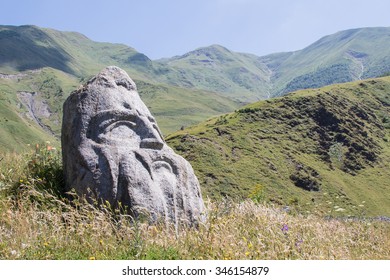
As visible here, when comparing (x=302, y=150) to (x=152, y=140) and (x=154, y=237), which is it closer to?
(x=152, y=140)

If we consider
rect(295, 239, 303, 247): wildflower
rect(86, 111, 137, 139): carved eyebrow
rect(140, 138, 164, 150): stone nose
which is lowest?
rect(295, 239, 303, 247): wildflower

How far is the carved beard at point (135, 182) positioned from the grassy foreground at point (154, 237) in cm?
57

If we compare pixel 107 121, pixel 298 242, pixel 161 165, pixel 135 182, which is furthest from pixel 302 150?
pixel 298 242

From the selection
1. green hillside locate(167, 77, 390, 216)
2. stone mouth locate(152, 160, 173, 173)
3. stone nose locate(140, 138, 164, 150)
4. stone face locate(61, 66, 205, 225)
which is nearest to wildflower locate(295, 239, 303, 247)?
stone face locate(61, 66, 205, 225)

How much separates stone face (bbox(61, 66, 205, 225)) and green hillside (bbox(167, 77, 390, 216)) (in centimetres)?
5751

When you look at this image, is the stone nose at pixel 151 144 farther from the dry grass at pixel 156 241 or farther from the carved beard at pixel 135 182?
the dry grass at pixel 156 241

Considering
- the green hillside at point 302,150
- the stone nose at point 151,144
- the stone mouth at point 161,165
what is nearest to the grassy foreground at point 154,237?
the stone mouth at point 161,165

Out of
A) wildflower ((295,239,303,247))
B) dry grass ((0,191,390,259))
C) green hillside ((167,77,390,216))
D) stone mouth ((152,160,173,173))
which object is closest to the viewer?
dry grass ((0,191,390,259))

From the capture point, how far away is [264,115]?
111 metres

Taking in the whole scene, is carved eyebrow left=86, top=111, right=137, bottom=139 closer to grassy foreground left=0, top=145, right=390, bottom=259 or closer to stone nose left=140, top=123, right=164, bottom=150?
stone nose left=140, top=123, right=164, bottom=150

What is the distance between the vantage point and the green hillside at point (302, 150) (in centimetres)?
8081

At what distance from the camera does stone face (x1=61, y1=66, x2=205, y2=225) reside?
9305 millimetres

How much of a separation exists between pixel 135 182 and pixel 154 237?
1.70 m

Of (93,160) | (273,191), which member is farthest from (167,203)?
(273,191)
